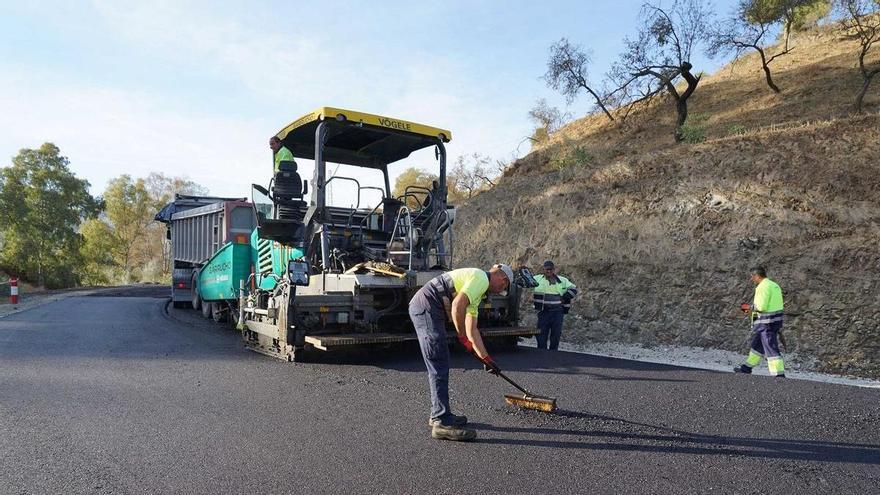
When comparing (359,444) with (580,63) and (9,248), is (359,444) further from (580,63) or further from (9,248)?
(9,248)

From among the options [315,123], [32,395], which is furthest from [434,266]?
[32,395]

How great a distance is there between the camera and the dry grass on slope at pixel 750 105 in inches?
585

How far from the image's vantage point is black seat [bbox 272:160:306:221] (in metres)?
7.09

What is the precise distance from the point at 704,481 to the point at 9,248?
33.8 m

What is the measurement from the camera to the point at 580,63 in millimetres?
21109

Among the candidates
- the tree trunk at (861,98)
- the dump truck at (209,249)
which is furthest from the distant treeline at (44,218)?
the tree trunk at (861,98)

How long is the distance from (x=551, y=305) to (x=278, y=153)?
441 centimetres

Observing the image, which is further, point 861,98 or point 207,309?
point 861,98

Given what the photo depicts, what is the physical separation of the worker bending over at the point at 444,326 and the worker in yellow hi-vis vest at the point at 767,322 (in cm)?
431

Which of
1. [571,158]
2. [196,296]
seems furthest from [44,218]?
[571,158]

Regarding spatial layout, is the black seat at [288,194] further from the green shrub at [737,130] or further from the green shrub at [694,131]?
the green shrub at [737,130]

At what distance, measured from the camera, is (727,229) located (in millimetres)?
10828

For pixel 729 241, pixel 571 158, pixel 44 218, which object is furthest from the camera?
pixel 44 218

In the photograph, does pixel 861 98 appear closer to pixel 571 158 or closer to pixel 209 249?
pixel 571 158
